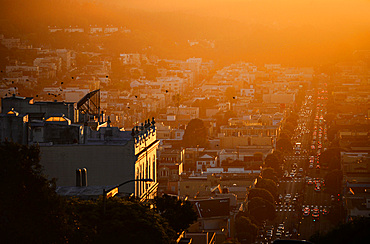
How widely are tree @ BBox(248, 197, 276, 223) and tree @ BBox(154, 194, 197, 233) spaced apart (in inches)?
1157

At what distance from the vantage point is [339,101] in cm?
15700

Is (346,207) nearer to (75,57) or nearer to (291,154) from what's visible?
(291,154)

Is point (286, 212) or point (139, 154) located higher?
point (139, 154)

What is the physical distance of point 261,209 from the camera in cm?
5809

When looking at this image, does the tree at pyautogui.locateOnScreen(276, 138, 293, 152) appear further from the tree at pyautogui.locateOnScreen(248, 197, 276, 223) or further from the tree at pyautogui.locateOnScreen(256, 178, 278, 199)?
the tree at pyautogui.locateOnScreen(248, 197, 276, 223)

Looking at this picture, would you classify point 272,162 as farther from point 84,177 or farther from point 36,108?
point 84,177

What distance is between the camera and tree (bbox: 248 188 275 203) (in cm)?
6072

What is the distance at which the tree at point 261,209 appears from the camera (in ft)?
188

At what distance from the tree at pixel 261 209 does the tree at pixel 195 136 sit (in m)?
38.5

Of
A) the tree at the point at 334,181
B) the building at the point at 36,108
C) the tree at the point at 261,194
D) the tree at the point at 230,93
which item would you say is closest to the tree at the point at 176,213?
the building at the point at 36,108

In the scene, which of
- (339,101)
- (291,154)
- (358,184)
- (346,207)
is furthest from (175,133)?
(339,101)

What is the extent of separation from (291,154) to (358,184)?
29.2 metres

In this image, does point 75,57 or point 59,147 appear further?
point 75,57

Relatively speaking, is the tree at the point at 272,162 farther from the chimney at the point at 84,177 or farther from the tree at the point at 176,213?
the chimney at the point at 84,177
